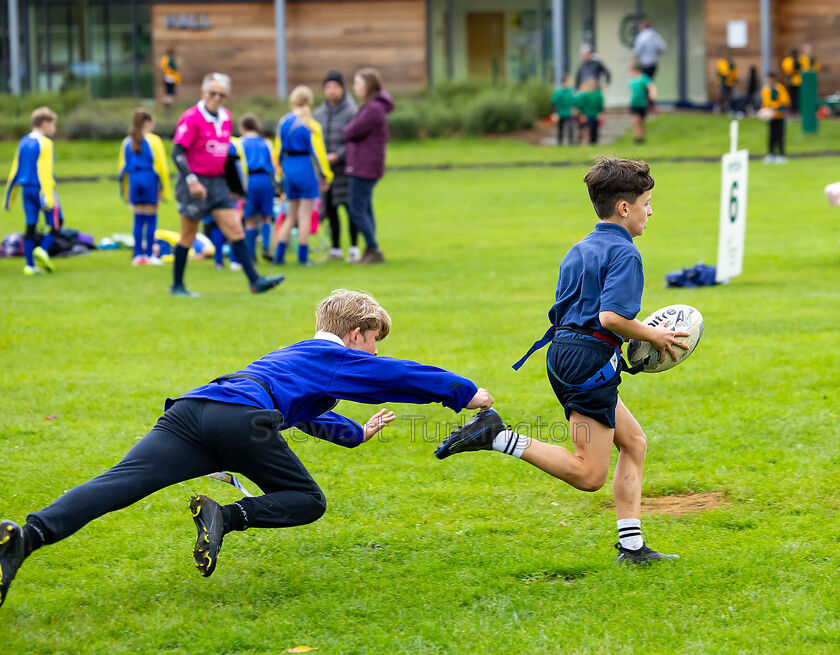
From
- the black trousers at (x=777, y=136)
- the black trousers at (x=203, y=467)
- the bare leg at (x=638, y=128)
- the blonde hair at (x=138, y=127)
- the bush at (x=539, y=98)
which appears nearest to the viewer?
the black trousers at (x=203, y=467)

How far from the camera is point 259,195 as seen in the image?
46.3ft

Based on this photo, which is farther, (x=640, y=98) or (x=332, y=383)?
(x=640, y=98)

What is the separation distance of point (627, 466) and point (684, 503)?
1012 mm

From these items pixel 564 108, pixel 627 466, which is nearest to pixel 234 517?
pixel 627 466

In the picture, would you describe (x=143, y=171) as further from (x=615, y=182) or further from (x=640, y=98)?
(x=640, y=98)

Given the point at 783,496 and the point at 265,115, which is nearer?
the point at 783,496

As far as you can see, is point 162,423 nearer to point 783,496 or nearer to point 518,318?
point 783,496

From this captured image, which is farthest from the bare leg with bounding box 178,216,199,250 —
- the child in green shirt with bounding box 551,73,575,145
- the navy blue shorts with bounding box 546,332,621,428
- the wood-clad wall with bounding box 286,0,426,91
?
the wood-clad wall with bounding box 286,0,426,91

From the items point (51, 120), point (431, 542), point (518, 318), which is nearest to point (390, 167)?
point (51, 120)

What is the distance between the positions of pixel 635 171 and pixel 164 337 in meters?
6.28

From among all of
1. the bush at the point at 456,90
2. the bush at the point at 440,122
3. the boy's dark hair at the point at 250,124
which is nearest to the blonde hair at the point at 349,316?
the boy's dark hair at the point at 250,124

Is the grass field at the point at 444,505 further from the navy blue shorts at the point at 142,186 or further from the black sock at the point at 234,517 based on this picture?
the navy blue shorts at the point at 142,186

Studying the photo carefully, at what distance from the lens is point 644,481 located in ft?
18.7

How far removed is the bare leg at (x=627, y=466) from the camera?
14.9 feet
